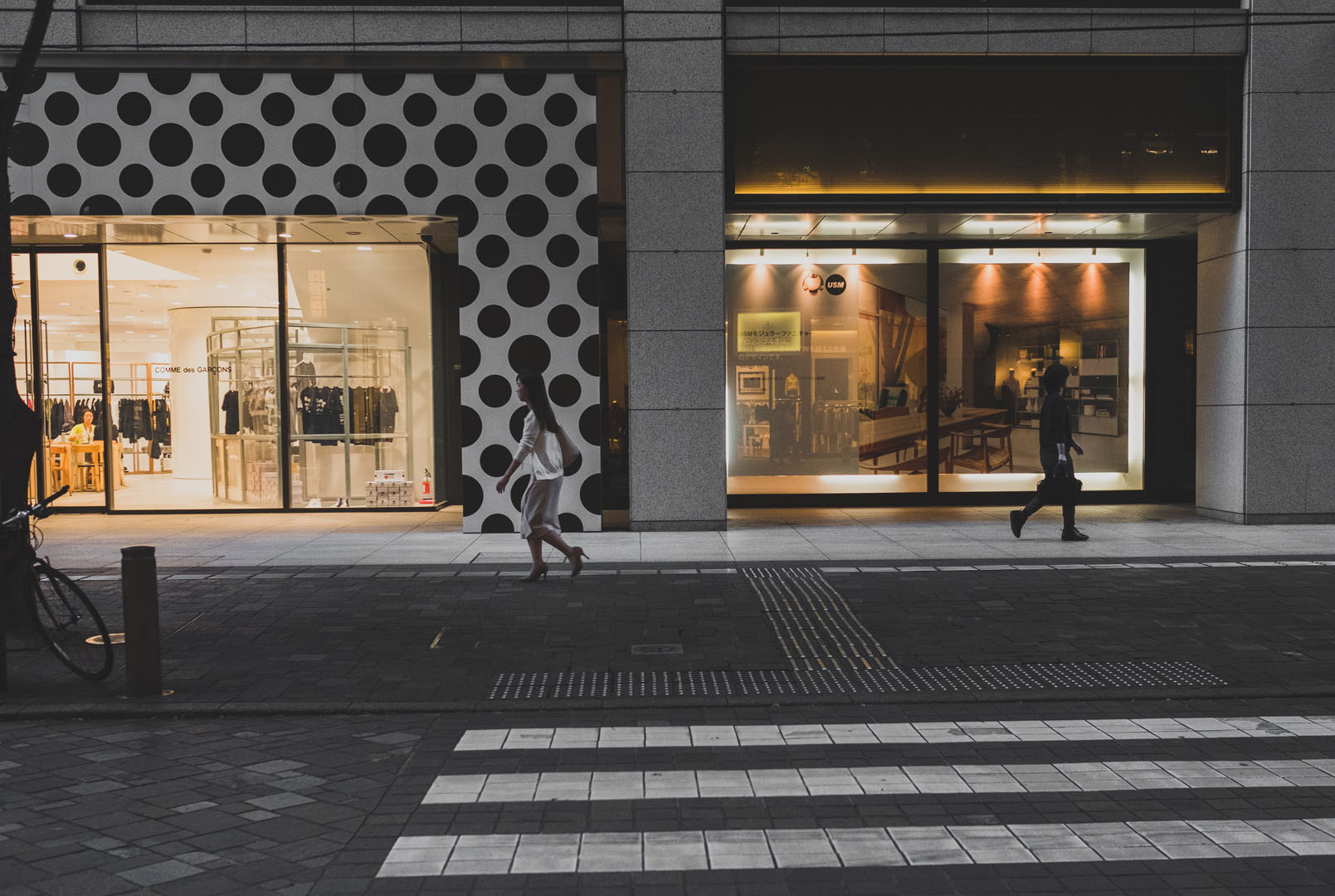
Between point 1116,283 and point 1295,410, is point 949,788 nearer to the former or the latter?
point 1295,410

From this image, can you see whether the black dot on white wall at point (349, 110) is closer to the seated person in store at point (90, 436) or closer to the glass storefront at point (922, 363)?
the glass storefront at point (922, 363)

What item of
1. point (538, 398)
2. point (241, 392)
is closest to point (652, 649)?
point (538, 398)

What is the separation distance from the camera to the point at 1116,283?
51.3 ft

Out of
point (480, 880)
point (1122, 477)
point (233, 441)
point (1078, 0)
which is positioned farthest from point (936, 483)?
point (480, 880)

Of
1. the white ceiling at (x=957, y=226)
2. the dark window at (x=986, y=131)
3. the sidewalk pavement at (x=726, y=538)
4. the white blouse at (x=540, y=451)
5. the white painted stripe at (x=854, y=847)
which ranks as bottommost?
the white painted stripe at (x=854, y=847)

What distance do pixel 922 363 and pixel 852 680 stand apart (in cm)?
964

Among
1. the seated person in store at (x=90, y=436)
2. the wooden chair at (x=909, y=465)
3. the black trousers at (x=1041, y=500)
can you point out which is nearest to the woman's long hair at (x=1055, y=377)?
the black trousers at (x=1041, y=500)

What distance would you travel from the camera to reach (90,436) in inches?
599

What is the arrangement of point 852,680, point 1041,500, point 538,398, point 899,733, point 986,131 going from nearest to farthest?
point 899,733 → point 852,680 → point 538,398 → point 1041,500 → point 986,131

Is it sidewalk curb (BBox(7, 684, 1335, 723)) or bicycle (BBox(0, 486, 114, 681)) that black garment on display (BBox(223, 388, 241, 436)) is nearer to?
bicycle (BBox(0, 486, 114, 681))

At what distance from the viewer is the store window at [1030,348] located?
611 inches

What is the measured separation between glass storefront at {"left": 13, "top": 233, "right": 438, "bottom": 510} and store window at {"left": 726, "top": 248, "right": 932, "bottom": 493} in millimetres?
4839

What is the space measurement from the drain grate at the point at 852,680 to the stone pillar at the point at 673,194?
248 inches

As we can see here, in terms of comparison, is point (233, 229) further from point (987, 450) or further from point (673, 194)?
point (987, 450)
